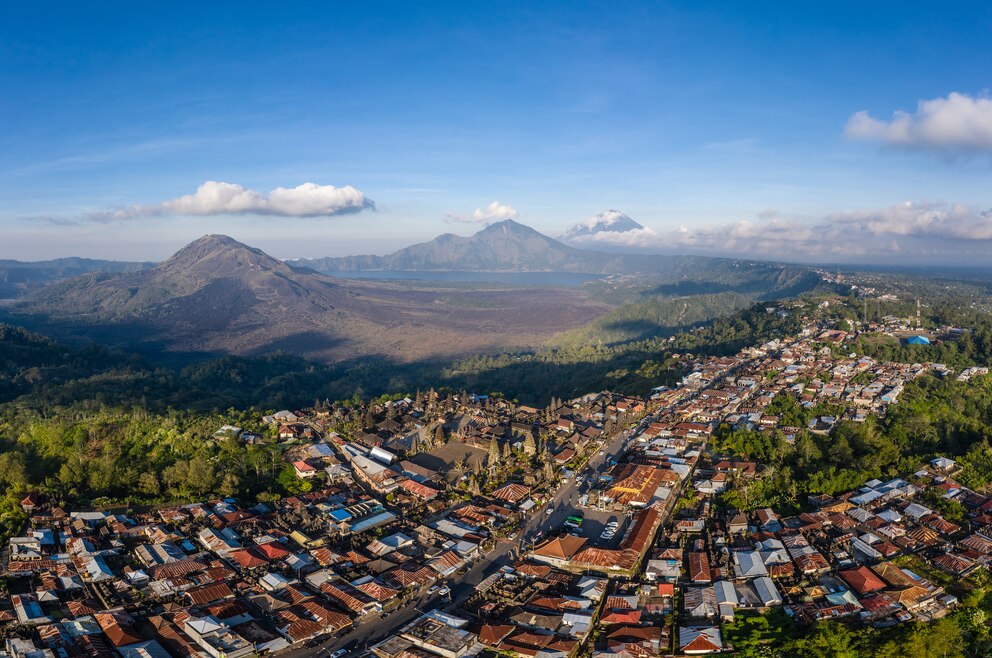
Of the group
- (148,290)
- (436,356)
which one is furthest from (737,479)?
(148,290)

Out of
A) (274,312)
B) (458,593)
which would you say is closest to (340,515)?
(458,593)

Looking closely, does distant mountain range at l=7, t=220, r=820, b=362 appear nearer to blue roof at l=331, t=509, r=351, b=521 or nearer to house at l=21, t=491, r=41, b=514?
blue roof at l=331, t=509, r=351, b=521

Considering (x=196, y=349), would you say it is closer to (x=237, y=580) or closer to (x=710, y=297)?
(x=237, y=580)

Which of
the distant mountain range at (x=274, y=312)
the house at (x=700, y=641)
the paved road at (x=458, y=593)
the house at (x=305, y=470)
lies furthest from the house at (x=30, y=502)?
the distant mountain range at (x=274, y=312)

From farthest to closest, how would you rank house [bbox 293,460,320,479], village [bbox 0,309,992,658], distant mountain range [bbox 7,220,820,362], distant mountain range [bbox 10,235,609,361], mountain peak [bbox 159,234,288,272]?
mountain peak [bbox 159,234,288,272]
distant mountain range [bbox 7,220,820,362]
distant mountain range [bbox 10,235,609,361]
house [bbox 293,460,320,479]
village [bbox 0,309,992,658]

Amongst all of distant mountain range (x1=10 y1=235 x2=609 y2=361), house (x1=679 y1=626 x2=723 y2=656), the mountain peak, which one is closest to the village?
house (x1=679 y1=626 x2=723 y2=656)

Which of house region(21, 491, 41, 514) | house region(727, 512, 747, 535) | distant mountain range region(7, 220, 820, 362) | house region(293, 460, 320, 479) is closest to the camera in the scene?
house region(727, 512, 747, 535)

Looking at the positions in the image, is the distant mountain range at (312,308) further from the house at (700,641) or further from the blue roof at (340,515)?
the house at (700,641)
